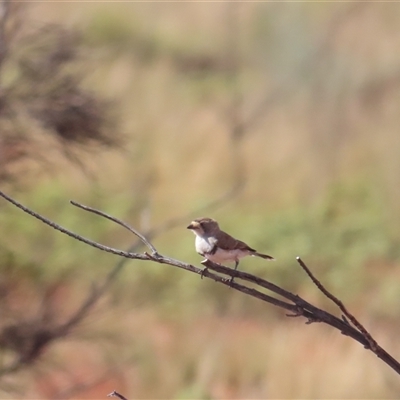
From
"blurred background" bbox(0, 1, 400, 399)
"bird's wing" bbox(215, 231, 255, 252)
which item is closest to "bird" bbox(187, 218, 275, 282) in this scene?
"bird's wing" bbox(215, 231, 255, 252)

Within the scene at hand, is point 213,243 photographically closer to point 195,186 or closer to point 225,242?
point 225,242

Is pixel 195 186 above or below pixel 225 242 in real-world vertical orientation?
above

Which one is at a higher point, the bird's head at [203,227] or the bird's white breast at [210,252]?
the bird's head at [203,227]

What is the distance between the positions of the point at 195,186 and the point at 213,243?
4055 millimetres

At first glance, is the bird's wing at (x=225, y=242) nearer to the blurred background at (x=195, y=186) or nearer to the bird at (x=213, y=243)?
the bird at (x=213, y=243)

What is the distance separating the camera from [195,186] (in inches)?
198

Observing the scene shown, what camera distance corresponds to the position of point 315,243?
4297mm

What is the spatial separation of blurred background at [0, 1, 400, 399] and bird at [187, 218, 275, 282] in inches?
33.8

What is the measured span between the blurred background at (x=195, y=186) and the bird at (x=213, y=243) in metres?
0.86

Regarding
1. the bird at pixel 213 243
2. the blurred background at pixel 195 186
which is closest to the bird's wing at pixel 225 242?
the bird at pixel 213 243

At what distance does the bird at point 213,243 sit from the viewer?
98cm

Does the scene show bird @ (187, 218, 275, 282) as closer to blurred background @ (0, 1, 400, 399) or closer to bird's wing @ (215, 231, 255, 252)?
bird's wing @ (215, 231, 255, 252)

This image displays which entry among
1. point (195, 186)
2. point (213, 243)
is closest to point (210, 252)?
point (213, 243)

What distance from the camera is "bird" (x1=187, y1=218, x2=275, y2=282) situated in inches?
38.7
